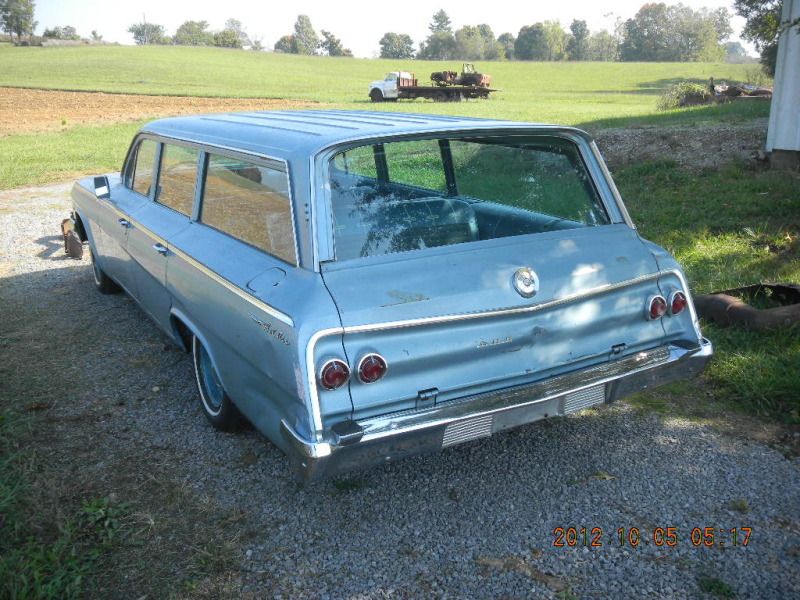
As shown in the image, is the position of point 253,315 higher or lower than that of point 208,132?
lower

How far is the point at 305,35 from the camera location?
5359 inches

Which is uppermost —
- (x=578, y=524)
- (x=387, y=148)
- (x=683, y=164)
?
(x=387, y=148)

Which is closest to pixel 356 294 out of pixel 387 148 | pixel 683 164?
pixel 387 148

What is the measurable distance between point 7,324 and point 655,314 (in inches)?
186

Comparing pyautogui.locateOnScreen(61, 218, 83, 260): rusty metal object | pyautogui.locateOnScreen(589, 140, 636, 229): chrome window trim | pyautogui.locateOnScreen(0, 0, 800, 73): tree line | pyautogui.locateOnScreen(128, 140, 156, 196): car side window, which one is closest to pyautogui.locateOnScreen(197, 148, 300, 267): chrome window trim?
pyautogui.locateOnScreen(128, 140, 156, 196): car side window

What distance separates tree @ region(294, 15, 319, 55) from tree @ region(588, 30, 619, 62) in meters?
48.6

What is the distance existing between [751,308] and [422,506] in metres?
2.82

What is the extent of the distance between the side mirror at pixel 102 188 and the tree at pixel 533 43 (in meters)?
118

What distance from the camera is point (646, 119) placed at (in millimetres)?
15070

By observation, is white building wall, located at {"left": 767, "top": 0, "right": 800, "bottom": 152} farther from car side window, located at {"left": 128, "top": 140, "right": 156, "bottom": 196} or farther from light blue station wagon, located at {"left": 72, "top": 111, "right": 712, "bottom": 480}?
car side window, located at {"left": 128, "top": 140, "right": 156, "bottom": 196}

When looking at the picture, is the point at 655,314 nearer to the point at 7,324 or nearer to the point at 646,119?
the point at 7,324

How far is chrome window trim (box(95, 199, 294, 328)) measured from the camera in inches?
106

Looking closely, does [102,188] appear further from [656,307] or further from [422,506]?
[656,307]

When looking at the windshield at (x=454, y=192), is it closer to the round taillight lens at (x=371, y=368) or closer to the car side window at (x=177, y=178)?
the round taillight lens at (x=371, y=368)
